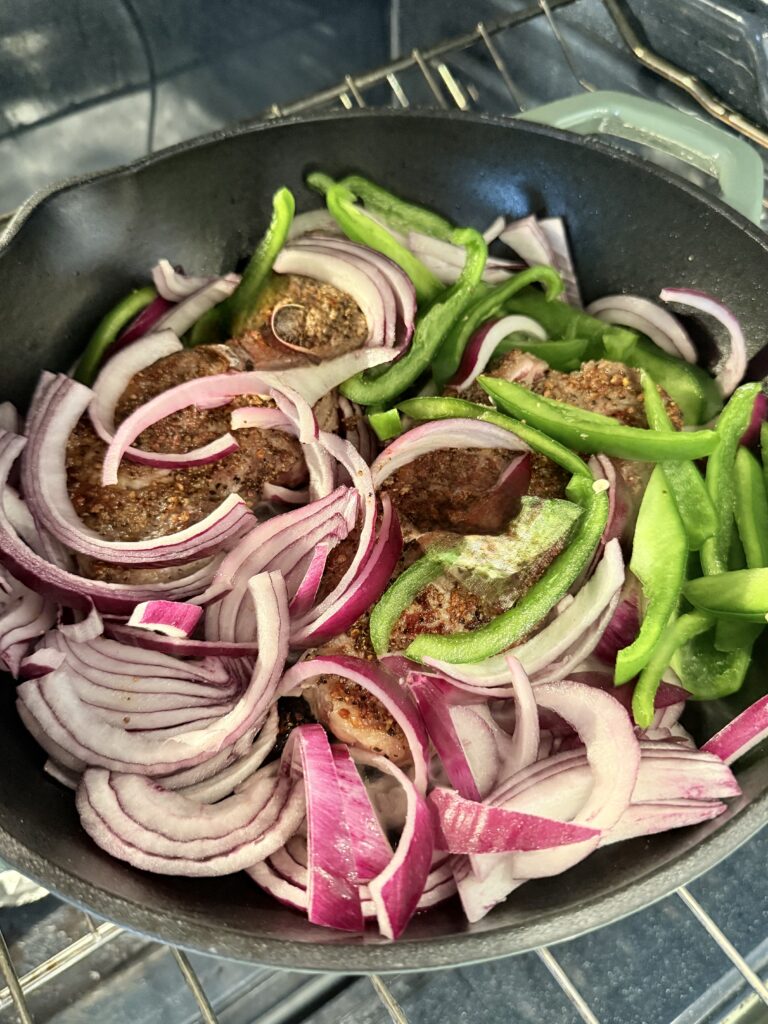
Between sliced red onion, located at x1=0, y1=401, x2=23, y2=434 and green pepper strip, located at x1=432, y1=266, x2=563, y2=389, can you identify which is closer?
sliced red onion, located at x1=0, y1=401, x2=23, y2=434

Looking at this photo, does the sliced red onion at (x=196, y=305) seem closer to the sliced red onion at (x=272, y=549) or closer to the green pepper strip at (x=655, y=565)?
the sliced red onion at (x=272, y=549)

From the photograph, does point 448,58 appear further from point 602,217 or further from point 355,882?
point 355,882

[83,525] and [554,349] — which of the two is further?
[554,349]

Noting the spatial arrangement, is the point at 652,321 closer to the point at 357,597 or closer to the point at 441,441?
the point at 441,441

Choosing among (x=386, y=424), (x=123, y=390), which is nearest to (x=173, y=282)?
(x=123, y=390)

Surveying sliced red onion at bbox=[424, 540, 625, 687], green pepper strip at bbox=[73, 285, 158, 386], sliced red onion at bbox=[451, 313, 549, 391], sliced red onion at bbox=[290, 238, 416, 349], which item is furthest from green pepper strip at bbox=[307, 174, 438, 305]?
sliced red onion at bbox=[424, 540, 625, 687]

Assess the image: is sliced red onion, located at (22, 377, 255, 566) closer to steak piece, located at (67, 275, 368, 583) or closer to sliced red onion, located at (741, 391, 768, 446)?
steak piece, located at (67, 275, 368, 583)

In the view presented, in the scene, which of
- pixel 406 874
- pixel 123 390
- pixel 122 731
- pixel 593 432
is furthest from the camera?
pixel 123 390
